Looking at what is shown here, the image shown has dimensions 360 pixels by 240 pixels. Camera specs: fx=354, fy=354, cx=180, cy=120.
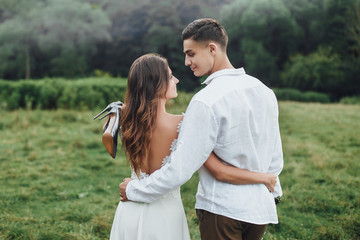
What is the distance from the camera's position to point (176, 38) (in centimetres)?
3434

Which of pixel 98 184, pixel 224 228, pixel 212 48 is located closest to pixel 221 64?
pixel 212 48

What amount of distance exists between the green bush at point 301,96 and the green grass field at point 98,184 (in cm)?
1728

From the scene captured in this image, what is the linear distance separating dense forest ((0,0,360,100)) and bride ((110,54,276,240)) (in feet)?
92.5

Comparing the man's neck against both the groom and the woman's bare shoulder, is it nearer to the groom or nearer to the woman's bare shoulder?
the groom

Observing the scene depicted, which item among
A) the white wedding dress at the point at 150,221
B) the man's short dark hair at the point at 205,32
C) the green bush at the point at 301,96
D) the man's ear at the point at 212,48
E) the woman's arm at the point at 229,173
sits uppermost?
the man's short dark hair at the point at 205,32

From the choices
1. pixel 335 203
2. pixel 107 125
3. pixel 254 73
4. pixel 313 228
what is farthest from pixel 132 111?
pixel 254 73

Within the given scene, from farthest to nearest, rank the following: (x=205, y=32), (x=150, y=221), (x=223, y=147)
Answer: (x=150, y=221) → (x=205, y=32) → (x=223, y=147)

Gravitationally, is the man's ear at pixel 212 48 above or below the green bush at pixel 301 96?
above

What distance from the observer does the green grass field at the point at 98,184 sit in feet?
12.9

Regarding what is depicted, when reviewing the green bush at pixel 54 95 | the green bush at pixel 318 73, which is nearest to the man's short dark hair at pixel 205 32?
the green bush at pixel 54 95

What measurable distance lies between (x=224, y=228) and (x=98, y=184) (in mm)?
4190

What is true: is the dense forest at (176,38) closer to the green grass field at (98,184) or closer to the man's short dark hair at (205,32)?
the green grass field at (98,184)

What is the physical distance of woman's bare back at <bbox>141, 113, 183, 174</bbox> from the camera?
2.02 metres

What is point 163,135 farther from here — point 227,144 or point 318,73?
point 318,73
